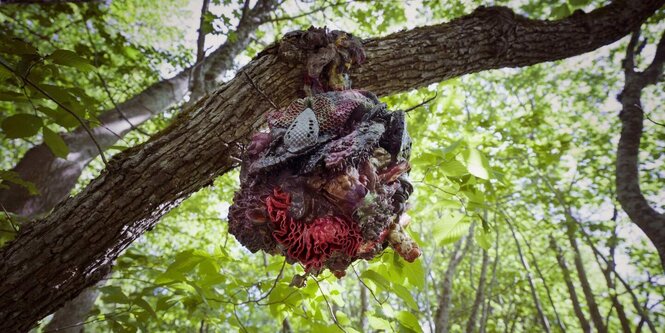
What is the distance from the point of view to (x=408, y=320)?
181 centimetres

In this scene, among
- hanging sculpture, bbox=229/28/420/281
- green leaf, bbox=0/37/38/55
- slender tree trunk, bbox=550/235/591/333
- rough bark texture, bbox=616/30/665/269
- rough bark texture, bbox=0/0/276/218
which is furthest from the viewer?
slender tree trunk, bbox=550/235/591/333

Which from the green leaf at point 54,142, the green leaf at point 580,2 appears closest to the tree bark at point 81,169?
the green leaf at point 54,142

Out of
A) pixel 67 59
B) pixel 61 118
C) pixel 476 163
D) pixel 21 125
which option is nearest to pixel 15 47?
pixel 67 59

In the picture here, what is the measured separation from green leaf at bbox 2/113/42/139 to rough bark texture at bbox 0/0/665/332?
410 millimetres

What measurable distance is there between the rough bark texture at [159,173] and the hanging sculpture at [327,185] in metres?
0.45

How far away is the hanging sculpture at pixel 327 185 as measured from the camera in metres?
1.01

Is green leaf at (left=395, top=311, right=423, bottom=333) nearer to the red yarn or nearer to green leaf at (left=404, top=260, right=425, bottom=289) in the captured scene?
green leaf at (left=404, top=260, right=425, bottom=289)

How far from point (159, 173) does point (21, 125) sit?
73 cm

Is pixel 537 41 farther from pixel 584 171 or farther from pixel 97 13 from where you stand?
pixel 584 171

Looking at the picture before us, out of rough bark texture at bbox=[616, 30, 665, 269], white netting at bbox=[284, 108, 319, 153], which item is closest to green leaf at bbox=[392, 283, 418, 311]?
white netting at bbox=[284, 108, 319, 153]

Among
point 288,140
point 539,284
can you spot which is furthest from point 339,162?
point 539,284

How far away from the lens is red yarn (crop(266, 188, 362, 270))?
1.01 m

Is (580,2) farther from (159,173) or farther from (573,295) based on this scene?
(573,295)

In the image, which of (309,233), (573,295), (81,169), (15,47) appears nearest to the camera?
(309,233)
